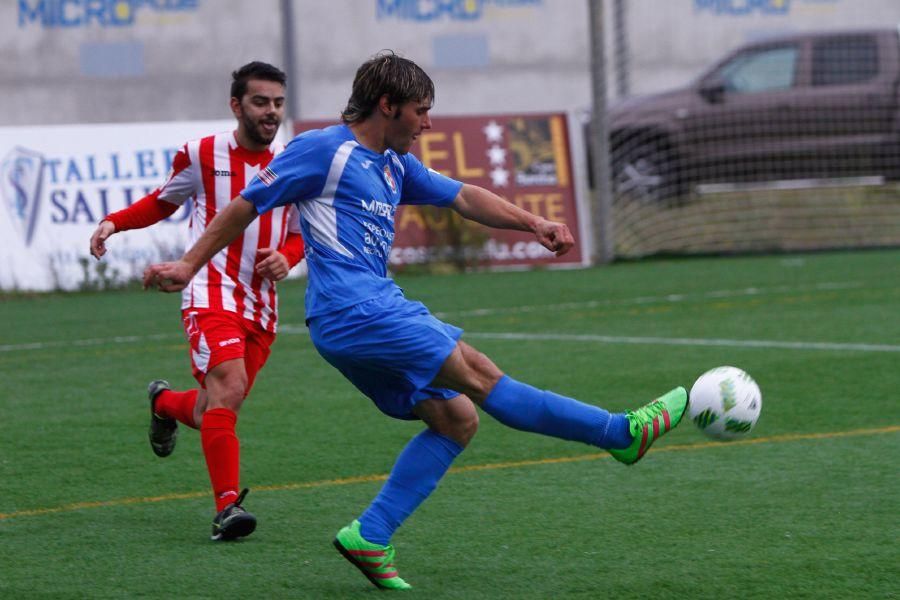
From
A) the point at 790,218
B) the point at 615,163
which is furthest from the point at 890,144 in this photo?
the point at 615,163

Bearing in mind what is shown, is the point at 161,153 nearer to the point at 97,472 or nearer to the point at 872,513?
the point at 97,472

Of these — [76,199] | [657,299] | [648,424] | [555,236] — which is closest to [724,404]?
[648,424]

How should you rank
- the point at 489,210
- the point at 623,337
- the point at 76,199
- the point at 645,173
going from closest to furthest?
the point at 489,210 < the point at 623,337 < the point at 76,199 < the point at 645,173

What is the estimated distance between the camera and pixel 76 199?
15.7 m

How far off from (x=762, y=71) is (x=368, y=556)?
53.3 ft

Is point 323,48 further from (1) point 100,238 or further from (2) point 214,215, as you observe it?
(1) point 100,238

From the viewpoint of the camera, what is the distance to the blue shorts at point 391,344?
4.99 metres

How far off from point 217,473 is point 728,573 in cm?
187

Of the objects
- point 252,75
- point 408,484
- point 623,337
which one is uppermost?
point 252,75

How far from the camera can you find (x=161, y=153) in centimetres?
1608

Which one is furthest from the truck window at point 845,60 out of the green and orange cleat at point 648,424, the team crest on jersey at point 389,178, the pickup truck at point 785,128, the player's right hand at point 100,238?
the team crest on jersey at point 389,178

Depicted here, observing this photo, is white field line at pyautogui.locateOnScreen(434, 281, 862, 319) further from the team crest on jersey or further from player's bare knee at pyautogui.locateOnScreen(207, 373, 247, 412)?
the team crest on jersey

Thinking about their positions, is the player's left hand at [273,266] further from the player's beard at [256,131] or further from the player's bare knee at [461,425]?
the player's bare knee at [461,425]

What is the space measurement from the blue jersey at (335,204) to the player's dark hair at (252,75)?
3.99ft
